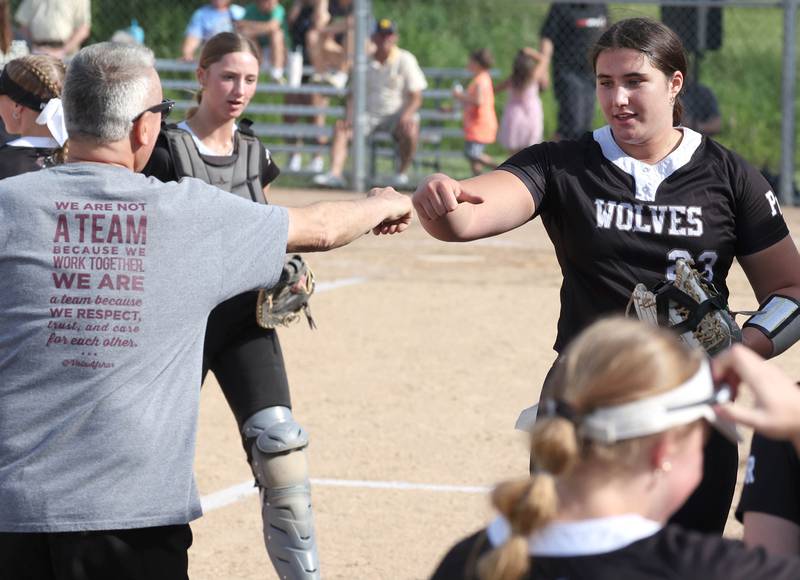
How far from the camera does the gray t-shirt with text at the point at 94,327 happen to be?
128 inches

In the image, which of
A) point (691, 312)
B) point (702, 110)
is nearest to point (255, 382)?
point (691, 312)

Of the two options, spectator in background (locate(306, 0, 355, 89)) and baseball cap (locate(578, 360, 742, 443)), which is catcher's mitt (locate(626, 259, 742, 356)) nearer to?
baseball cap (locate(578, 360, 742, 443))

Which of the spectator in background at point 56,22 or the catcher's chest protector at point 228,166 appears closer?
the catcher's chest protector at point 228,166

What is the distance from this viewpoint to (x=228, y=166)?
539 centimetres

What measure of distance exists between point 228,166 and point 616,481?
3.32 meters

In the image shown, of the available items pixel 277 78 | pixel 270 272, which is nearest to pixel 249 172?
pixel 270 272

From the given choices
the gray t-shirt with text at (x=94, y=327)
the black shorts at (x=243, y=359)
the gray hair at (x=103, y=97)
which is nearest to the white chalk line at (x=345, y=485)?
the black shorts at (x=243, y=359)

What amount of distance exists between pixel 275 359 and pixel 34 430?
178 cm

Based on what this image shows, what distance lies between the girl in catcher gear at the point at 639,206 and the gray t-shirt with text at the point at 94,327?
35.7 inches

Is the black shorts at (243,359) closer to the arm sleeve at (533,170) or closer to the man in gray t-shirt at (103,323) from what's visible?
the arm sleeve at (533,170)

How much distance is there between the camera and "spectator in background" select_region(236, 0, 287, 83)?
57.5ft

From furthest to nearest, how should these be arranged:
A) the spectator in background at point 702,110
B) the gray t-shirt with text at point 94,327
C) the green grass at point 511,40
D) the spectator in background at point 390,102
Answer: the green grass at point 511,40
the spectator in background at point 390,102
the spectator in background at point 702,110
the gray t-shirt with text at point 94,327

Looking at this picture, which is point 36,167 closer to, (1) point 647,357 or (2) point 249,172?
(2) point 249,172

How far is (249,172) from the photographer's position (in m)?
5.45
